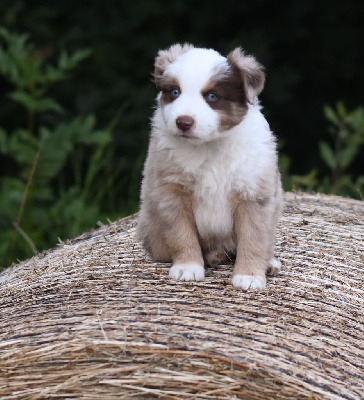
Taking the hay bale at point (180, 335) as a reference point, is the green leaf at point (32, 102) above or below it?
above

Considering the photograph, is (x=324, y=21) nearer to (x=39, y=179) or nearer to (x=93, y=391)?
(x=39, y=179)

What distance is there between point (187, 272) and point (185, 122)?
2.65 feet

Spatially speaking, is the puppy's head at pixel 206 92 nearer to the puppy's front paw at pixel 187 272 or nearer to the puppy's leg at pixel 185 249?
the puppy's leg at pixel 185 249

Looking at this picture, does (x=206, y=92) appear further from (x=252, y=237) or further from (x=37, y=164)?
(x=37, y=164)

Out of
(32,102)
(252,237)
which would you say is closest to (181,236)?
(252,237)

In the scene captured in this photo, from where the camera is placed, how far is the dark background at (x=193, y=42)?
834 centimetres

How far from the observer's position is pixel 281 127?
939 centimetres

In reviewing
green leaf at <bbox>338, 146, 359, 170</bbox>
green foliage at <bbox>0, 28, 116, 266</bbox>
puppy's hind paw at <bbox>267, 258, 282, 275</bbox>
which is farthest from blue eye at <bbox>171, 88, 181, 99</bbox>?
green leaf at <bbox>338, 146, 359, 170</bbox>

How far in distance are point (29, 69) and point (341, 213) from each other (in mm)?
2815

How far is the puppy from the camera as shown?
402 cm

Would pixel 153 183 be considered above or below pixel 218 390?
above

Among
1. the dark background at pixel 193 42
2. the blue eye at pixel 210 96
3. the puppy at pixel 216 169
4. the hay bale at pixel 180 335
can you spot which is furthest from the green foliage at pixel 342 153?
the blue eye at pixel 210 96

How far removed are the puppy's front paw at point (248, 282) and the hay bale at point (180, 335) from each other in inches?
1.9

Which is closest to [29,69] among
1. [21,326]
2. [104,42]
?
[104,42]
